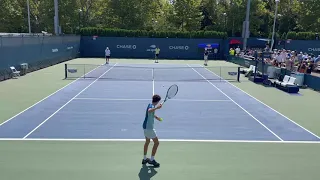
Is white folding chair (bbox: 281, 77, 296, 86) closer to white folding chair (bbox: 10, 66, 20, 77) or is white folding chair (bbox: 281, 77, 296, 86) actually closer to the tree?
white folding chair (bbox: 10, 66, 20, 77)

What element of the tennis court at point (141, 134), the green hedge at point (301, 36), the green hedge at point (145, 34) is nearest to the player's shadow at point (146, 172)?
the tennis court at point (141, 134)

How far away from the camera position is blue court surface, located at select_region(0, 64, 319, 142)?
9938 mm

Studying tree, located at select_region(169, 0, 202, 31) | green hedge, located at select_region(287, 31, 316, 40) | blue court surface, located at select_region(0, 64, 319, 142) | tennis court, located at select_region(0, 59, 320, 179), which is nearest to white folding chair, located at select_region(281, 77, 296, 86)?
blue court surface, located at select_region(0, 64, 319, 142)

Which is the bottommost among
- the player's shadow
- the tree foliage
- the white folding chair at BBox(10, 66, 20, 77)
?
the player's shadow

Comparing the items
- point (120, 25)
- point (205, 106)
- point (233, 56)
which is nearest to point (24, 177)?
point (205, 106)

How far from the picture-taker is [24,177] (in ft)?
22.2

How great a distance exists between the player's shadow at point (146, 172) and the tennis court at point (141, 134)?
21mm

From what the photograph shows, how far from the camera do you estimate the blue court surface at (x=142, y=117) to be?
994 centimetres

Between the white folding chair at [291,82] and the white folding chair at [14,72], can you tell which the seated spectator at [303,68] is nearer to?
the white folding chair at [291,82]

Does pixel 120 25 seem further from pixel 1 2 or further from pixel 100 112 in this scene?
pixel 100 112

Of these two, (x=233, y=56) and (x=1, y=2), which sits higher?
(x=1, y=2)

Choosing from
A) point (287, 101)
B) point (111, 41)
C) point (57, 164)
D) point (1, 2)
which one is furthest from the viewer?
point (1, 2)

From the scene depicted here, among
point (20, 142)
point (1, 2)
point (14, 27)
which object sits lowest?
point (20, 142)

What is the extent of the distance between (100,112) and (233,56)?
2713 centimetres
